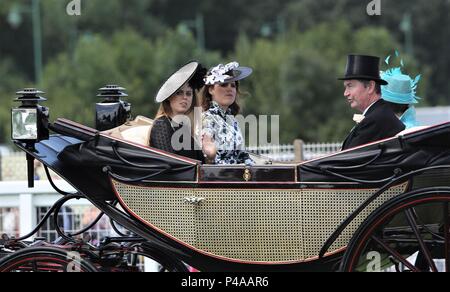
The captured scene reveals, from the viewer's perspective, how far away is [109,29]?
6366cm

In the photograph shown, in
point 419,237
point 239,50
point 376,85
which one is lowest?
point 419,237

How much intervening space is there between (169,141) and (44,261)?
1.04 metres

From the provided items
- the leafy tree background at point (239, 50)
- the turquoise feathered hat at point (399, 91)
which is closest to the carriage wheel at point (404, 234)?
the turquoise feathered hat at point (399, 91)

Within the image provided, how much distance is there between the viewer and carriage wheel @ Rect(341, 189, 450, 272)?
586 cm

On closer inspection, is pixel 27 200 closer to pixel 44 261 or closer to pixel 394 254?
pixel 44 261

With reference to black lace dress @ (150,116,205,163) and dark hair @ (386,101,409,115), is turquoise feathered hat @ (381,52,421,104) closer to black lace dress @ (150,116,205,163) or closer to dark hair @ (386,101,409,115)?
dark hair @ (386,101,409,115)

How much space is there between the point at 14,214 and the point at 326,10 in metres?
54.5

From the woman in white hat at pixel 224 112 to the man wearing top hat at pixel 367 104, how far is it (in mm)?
697

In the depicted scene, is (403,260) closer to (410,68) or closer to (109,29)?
(410,68)

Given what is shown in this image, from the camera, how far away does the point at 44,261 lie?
6336 mm

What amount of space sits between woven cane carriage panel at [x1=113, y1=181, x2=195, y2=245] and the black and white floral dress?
595 mm

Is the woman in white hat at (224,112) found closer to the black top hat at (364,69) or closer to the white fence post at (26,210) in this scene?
the black top hat at (364,69)

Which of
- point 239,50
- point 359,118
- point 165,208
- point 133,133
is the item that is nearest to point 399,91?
point 359,118

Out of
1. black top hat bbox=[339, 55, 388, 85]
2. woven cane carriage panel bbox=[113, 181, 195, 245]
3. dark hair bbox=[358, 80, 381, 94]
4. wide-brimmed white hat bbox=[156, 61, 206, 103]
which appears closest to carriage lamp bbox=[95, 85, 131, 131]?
wide-brimmed white hat bbox=[156, 61, 206, 103]
